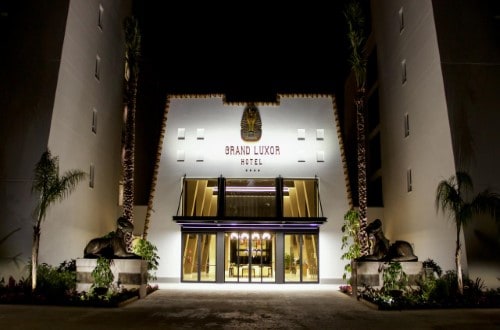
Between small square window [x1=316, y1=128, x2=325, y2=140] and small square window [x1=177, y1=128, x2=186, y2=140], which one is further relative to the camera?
small square window [x1=177, y1=128, x2=186, y2=140]

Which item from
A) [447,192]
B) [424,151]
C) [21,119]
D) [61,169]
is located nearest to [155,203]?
[61,169]

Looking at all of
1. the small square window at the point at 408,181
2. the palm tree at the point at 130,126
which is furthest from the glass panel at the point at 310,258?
the palm tree at the point at 130,126

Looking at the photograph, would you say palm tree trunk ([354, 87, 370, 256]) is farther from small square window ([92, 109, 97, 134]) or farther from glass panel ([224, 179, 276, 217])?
small square window ([92, 109, 97, 134])

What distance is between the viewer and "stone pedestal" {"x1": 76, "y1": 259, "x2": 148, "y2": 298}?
675 inches

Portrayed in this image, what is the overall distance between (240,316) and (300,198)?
13.7 metres

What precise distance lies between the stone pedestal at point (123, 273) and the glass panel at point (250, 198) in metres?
9.06

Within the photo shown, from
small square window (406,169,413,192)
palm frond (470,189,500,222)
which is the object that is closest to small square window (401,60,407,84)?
small square window (406,169,413,192)

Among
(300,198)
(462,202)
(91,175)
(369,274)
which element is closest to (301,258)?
(300,198)

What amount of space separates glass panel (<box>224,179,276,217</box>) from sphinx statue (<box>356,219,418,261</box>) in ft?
29.3

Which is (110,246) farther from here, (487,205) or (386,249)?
(487,205)

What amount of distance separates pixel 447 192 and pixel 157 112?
22000mm

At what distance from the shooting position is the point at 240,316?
46.3 ft

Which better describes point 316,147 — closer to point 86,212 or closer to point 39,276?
point 86,212

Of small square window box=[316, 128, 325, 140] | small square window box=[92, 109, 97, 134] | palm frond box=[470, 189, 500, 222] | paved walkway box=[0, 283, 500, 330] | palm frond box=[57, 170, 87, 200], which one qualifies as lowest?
paved walkway box=[0, 283, 500, 330]
